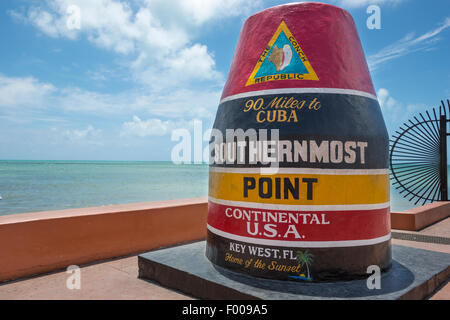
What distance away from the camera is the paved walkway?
4.07 meters

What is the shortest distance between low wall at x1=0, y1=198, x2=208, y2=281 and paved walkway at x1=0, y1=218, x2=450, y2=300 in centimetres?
25

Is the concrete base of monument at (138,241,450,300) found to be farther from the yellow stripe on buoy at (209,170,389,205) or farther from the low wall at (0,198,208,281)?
the low wall at (0,198,208,281)

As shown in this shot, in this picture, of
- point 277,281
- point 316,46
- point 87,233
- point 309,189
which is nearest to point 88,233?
point 87,233

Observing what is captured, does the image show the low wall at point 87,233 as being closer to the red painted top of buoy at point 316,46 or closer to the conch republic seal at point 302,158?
the conch republic seal at point 302,158

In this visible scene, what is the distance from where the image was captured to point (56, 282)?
452 centimetres

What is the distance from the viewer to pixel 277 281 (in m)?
3.83

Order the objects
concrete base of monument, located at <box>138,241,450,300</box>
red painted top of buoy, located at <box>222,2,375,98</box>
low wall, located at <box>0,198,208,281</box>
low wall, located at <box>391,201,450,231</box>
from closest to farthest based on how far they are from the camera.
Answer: concrete base of monument, located at <box>138,241,450,300</box>
red painted top of buoy, located at <box>222,2,375,98</box>
low wall, located at <box>0,198,208,281</box>
low wall, located at <box>391,201,450,231</box>

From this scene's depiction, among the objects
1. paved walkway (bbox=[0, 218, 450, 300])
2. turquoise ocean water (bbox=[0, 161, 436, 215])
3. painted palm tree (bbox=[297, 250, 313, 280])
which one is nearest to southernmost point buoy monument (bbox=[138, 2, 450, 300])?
painted palm tree (bbox=[297, 250, 313, 280])

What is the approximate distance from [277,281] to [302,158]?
145cm

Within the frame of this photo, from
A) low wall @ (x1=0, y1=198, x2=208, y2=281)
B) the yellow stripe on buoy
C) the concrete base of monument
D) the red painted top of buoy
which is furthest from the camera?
low wall @ (x1=0, y1=198, x2=208, y2=281)
